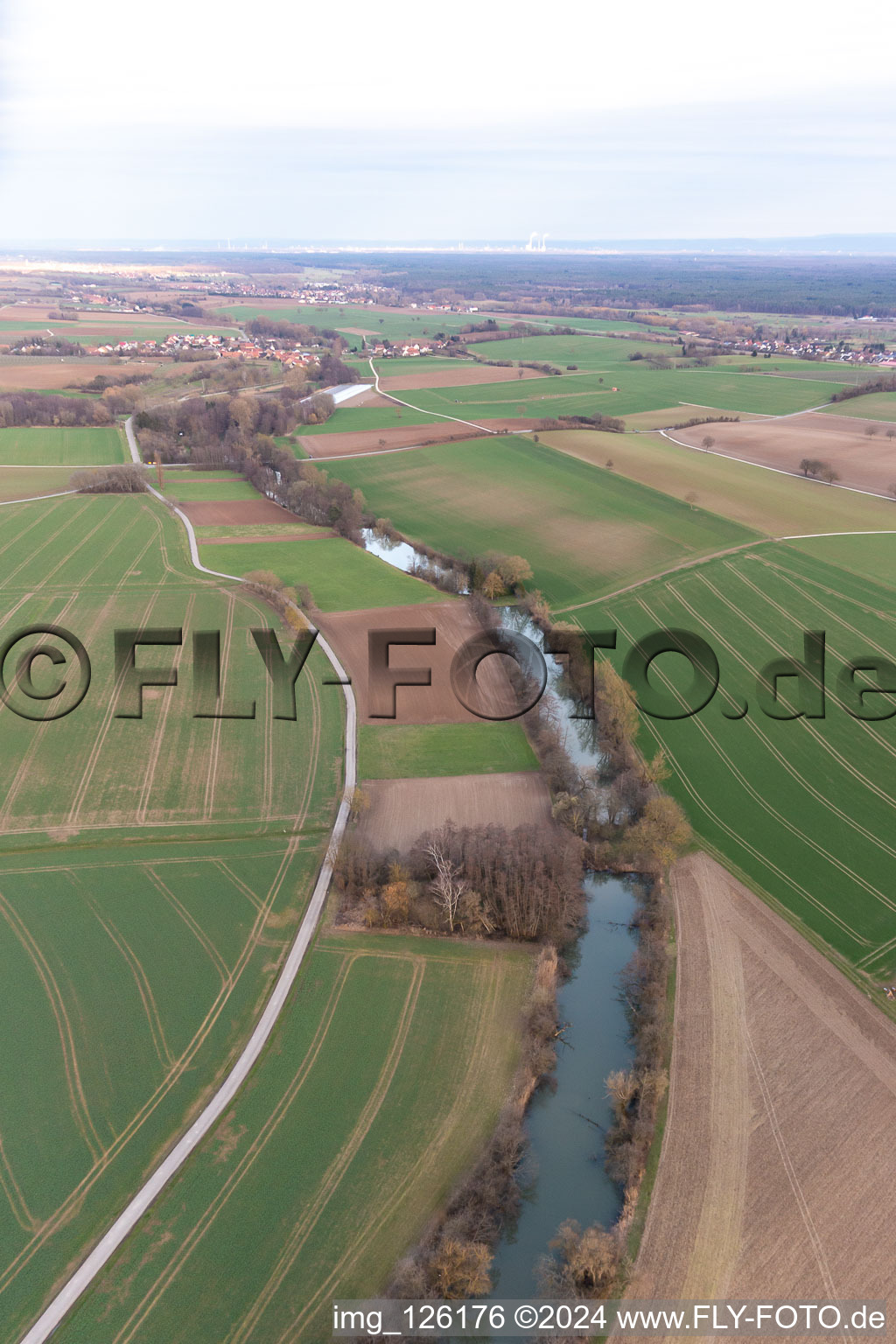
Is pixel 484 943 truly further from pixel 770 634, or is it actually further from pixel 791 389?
pixel 791 389

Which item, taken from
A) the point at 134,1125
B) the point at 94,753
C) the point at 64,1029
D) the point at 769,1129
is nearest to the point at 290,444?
the point at 94,753

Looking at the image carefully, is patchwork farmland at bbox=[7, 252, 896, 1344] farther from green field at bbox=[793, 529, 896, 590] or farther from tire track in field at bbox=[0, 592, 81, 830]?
green field at bbox=[793, 529, 896, 590]

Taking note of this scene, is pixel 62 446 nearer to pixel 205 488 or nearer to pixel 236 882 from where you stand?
pixel 205 488

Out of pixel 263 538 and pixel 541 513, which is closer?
pixel 263 538

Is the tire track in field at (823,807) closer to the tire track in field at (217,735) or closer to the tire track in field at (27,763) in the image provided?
the tire track in field at (217,735)

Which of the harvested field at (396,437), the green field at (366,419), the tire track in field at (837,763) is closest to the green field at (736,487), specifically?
the harvested field at (396,437)

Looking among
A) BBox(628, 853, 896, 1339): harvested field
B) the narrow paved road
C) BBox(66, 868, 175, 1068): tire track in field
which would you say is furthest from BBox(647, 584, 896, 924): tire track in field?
BBox(66, 868, 175, 1068): tire track in field

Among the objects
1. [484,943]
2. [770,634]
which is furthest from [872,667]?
[484,943]
